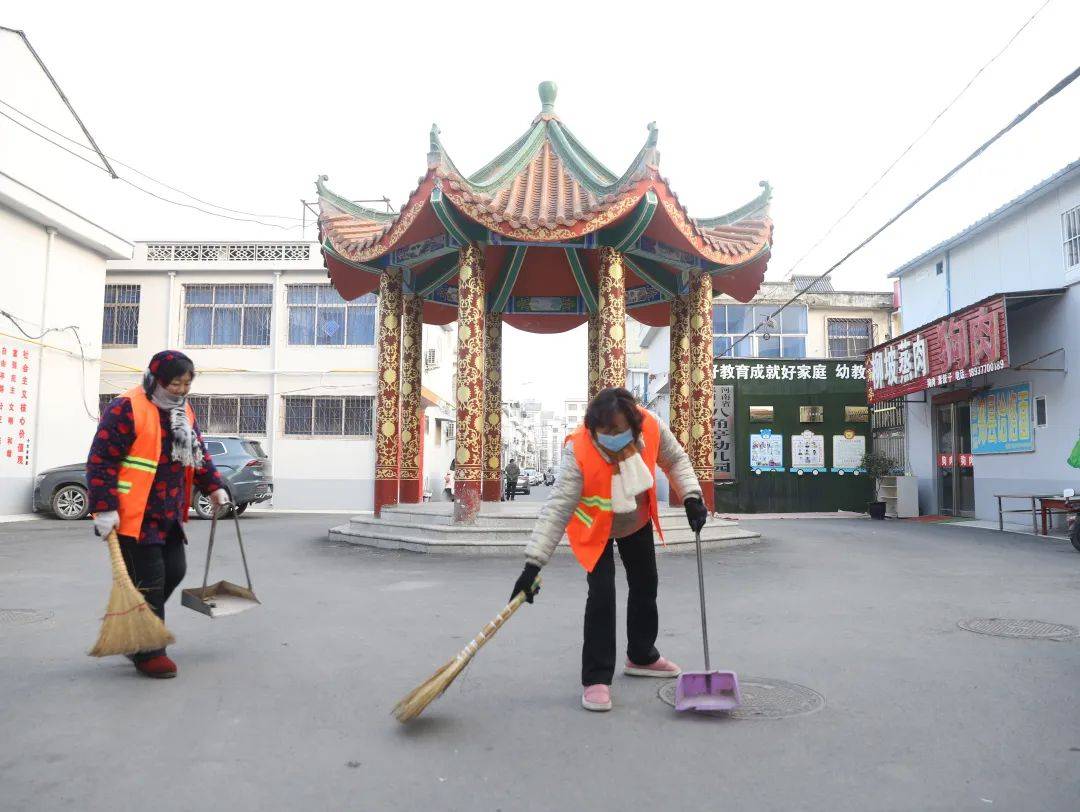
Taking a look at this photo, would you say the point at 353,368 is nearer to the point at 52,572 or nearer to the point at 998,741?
the point at 52,572

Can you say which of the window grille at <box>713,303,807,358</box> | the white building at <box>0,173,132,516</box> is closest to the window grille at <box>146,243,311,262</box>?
the white building at <box>0,173,132,516</box>

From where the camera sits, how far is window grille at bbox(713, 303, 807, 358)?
25.7 m

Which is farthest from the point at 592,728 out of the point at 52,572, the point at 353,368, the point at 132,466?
the point at 353,368

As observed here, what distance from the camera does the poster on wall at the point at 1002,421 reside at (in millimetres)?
13906

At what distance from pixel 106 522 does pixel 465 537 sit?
600 centimetres

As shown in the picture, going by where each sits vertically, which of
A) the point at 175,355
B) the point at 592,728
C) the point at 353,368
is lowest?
the point at 592,728

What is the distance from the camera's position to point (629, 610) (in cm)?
424

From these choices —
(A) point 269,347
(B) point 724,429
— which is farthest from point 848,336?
(A) point 269,347

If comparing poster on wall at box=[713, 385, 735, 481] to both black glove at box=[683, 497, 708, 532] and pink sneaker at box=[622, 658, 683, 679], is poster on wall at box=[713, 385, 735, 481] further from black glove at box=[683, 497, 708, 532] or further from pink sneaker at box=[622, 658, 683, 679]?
black glove at box=[683, 497, 708, 532]

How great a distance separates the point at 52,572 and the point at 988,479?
15.4m

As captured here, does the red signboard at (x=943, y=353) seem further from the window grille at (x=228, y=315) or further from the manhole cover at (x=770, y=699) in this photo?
the window grille at (x=228, y=315)

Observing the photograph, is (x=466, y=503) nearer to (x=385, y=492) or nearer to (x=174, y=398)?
(x=385, y=492)

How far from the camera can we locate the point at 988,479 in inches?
604

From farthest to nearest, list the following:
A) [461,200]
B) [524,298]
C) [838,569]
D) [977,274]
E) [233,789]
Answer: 1. [977,274]
2. [524,298]
3. [461,200]
4. [838,569]
5. [233,789]
